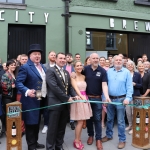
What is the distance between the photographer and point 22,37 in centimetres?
753

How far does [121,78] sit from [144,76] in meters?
1.54

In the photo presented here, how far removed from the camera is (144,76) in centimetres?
543

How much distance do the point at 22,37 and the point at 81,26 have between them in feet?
7.63

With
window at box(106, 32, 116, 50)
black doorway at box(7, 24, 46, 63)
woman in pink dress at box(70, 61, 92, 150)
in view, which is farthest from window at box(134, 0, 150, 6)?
woman in pink dress at box(70, 61, 92, 150)

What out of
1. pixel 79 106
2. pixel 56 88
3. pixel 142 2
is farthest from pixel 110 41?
pixel 56 88

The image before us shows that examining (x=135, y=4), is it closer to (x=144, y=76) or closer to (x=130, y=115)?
(x=144, y=76)

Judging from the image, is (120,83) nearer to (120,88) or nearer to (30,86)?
(120,88)

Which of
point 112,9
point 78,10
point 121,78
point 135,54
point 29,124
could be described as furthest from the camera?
point 135,54

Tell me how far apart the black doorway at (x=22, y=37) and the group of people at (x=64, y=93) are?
104 inches

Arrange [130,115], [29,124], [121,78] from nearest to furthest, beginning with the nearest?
[29,124] < [121,78] < [130,115]

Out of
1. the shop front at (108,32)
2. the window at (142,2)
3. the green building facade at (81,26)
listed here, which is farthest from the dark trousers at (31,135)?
the window at (142,2)

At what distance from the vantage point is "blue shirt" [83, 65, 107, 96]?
4133mm

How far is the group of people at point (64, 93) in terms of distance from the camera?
3.64 m

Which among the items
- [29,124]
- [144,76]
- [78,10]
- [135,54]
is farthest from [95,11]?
[29,124]
